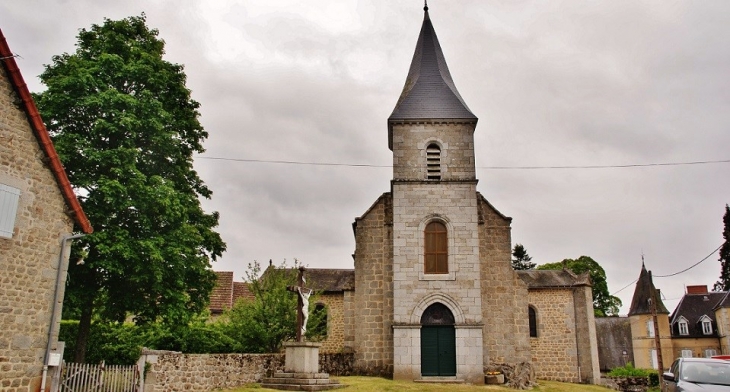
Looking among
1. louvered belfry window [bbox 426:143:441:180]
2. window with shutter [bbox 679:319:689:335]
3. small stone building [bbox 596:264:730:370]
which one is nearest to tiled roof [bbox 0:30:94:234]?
louvered belfry window [bbox 426:143:441:180]

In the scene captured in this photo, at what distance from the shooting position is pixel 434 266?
25109 millimetres

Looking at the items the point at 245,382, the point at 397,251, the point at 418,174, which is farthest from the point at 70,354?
the point at 418,174

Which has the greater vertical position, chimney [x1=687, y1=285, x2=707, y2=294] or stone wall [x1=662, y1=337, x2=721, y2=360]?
chimney [x1=687, y1=285, x2=707, y2=294]

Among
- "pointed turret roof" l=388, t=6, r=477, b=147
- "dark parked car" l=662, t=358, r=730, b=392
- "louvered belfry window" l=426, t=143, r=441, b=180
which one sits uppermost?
"pointed turret roof" l=388, t=6, r=477, b=147

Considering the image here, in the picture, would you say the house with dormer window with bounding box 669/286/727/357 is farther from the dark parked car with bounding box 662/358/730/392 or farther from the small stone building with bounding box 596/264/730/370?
the dark parked car with bounding box 662/358/730/392

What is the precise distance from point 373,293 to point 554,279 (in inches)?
470

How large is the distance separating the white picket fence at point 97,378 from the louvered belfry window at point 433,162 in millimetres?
15438

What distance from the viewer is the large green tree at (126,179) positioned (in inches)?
689

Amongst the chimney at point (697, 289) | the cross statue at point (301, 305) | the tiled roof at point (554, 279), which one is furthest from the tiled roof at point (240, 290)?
the chimney at point (697, 289)

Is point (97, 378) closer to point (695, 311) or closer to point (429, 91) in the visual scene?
point (429, 91)

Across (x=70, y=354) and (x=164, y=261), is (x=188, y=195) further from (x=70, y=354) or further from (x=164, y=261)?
(x=70, y=354)

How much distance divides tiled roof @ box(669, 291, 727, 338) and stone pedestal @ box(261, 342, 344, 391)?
42.5 meters

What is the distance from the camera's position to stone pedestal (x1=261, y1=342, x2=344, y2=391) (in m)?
18.5

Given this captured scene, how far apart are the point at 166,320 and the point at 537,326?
20.3 m
